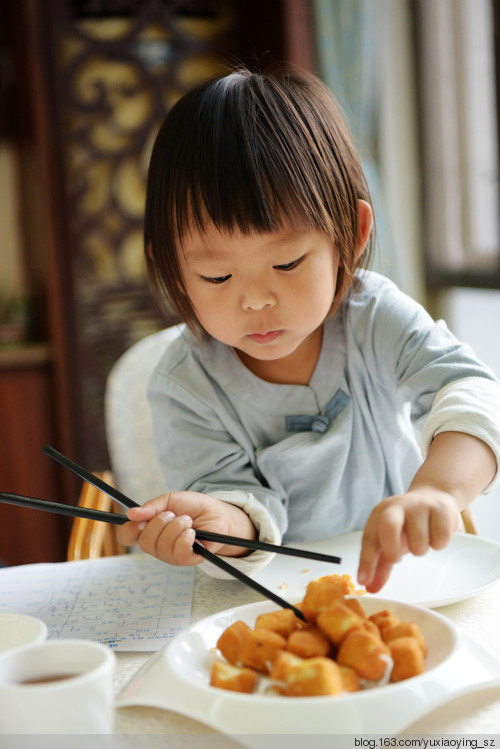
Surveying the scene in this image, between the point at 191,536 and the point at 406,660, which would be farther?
the point at 191,536

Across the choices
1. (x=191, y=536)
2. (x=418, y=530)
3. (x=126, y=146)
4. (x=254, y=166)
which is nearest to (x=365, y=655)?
(x=418, y=530)

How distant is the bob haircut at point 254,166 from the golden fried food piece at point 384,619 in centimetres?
42

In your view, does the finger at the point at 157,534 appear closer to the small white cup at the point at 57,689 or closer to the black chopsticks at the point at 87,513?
the black chopsticks at the point at 87,513

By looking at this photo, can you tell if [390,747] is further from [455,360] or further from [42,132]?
[42,132]

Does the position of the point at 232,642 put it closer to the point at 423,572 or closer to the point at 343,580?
the point at 343,580

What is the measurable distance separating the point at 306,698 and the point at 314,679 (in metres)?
0.01

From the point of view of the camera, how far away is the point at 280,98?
2.90 ft

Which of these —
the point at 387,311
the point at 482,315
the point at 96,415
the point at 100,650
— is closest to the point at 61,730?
the point at 100,650

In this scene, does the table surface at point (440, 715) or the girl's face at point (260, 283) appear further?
the girl's face at point (260, 283)

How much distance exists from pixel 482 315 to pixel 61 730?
2388 mm

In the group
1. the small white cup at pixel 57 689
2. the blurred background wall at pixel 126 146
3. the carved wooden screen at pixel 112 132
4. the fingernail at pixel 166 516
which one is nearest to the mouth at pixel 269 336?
the fingernail at pixel 166 516

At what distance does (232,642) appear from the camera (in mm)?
585

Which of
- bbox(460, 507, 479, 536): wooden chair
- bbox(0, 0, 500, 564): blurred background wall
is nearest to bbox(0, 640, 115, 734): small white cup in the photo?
bbox(460, 507, 479, 536): wooden chair

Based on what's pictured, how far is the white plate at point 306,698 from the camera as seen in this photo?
0.49 m
